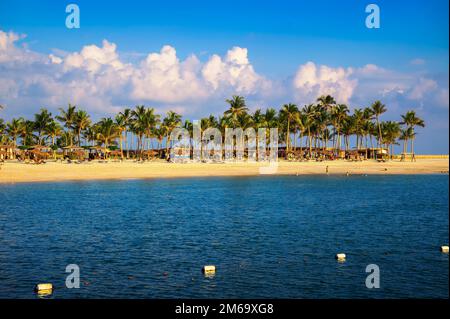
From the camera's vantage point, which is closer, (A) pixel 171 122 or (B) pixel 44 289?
(B) pixel 44 289

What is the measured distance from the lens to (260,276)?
17062 mm

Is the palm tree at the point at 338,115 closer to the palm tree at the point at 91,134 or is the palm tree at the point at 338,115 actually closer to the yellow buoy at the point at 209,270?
the palm tree at the point at 91,134

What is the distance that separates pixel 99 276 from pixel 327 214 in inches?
822

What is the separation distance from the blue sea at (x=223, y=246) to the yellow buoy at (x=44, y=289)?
0.23m

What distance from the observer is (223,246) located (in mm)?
22156

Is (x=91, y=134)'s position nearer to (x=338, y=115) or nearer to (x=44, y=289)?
(x=338, y=115)

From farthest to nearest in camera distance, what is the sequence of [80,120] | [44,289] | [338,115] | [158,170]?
[338,115] < [80,120] < [158,170] < [44,289]

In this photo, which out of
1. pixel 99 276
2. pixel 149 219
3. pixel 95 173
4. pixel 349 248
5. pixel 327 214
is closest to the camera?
pixel 99 276

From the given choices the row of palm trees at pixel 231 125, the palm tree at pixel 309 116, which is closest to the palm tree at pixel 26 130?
the row of palm trees at pixel 231 125

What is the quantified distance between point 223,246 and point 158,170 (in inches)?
2156

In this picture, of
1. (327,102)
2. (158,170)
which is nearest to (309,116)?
(327,102)

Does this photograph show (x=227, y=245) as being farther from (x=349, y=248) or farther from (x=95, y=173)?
(x=95, y=173)

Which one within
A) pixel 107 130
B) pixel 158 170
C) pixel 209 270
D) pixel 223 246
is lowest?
pixel 223 246

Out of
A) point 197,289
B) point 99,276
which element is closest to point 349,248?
point 197,289
